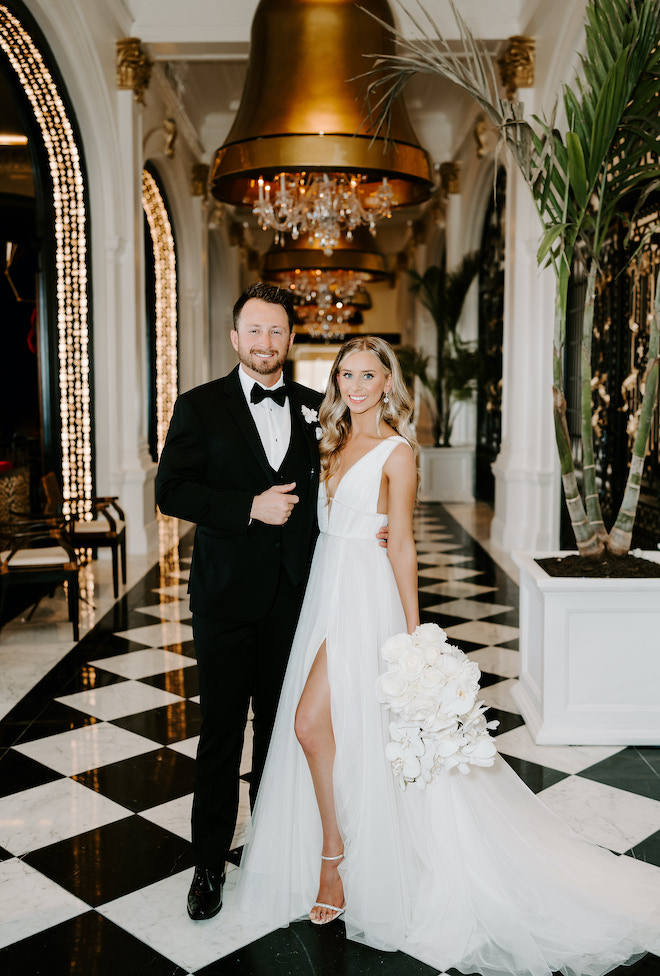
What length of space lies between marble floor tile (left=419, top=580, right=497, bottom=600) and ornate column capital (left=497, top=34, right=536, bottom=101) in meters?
4.27

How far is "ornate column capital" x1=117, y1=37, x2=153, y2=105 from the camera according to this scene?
7590 mm

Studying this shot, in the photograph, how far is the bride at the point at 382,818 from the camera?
2152 mm

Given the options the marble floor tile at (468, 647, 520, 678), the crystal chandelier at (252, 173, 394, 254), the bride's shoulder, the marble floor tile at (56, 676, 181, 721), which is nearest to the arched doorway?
the crystal chandelier at (252, 173, 394, 254)

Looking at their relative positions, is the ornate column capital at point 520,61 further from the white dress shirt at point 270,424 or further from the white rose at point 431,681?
the white rose at point 431,681

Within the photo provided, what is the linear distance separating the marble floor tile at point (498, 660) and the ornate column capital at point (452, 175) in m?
8.72

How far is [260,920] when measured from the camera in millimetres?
2316

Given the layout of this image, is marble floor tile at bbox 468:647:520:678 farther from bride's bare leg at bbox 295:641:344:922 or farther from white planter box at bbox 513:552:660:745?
bride's bare leg at bbox 295:641:344:922

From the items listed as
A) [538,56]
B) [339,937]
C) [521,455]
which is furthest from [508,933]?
[538,56]

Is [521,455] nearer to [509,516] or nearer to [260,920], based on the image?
[509,516]

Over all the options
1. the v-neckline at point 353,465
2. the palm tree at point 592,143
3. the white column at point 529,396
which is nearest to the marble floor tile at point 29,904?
the v-neckline at point 353,465

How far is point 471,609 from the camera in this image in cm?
583

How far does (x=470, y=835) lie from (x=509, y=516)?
6.03 metres

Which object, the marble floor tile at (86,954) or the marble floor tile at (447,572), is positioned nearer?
the marble floor tile at (86,954)

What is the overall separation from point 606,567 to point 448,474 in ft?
28.2
